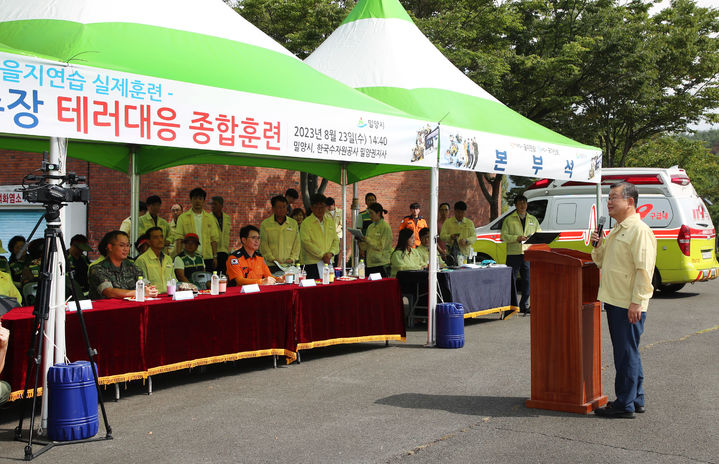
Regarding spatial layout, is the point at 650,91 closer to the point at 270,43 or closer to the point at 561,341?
the point at 270,43

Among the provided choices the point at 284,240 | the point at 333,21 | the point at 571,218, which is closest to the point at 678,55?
the point at 571,218

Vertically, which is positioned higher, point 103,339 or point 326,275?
point 326,275

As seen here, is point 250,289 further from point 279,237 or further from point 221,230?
point 221,230

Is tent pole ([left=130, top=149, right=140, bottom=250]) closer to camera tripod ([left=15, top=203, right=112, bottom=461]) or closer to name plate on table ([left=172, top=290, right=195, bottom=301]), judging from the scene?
name plate on table ([left=172, top=290, right=195, bottom=301])

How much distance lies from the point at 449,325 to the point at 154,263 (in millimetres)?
3599

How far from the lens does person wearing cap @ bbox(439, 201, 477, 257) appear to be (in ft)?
41.7

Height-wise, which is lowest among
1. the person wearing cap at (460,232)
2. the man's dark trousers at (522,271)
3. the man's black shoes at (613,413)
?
the man's black shoes at (613,413)

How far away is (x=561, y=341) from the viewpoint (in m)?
5.90

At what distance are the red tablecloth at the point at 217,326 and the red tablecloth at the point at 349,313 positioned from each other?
0.01 meters

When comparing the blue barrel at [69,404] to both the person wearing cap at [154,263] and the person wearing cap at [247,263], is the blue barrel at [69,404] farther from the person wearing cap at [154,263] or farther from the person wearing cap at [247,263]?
the person wearing cap at [247,263]

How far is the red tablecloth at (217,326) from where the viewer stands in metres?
6.20

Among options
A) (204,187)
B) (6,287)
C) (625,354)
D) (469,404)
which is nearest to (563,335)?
(625,354)

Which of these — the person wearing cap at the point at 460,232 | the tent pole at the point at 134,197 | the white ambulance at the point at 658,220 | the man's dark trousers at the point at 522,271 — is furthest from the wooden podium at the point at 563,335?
the white ambulance at the point at 658,220

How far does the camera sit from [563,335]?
589cm
